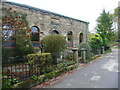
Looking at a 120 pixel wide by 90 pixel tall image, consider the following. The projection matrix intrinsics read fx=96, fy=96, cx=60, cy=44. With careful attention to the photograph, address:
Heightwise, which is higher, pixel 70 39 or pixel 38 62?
pixel 70 39

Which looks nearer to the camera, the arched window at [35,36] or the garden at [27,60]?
the garden at [27,60]

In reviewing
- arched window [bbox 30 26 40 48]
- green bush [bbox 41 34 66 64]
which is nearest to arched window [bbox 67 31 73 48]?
arched window [bbox 30 26 40 48]

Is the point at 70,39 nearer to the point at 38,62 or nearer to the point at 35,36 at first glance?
the point at 35,36

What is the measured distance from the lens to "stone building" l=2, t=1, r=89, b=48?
762cm

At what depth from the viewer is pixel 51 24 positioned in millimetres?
9273

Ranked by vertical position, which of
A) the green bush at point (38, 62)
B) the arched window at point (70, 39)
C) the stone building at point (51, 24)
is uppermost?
the stone building at point (51, 24)

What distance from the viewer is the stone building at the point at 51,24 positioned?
762 centimetres

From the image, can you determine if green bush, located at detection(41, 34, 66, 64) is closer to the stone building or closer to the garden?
the garden

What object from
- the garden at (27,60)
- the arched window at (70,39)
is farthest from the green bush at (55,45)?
the arched window at (70,39)

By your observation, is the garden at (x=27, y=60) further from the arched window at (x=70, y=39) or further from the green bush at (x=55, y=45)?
the arched window at (x=70, y=39)

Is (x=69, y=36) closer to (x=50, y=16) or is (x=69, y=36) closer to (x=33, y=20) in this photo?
(x=50, y=16)

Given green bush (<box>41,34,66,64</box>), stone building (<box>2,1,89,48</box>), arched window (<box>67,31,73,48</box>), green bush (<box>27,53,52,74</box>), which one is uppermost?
stone building (<box>2,1,89,48</box>)

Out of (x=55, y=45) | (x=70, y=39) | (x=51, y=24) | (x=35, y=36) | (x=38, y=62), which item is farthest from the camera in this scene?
(x=70, y=39)

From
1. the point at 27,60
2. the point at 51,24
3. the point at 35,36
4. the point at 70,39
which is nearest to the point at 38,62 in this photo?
the point at 27,60
